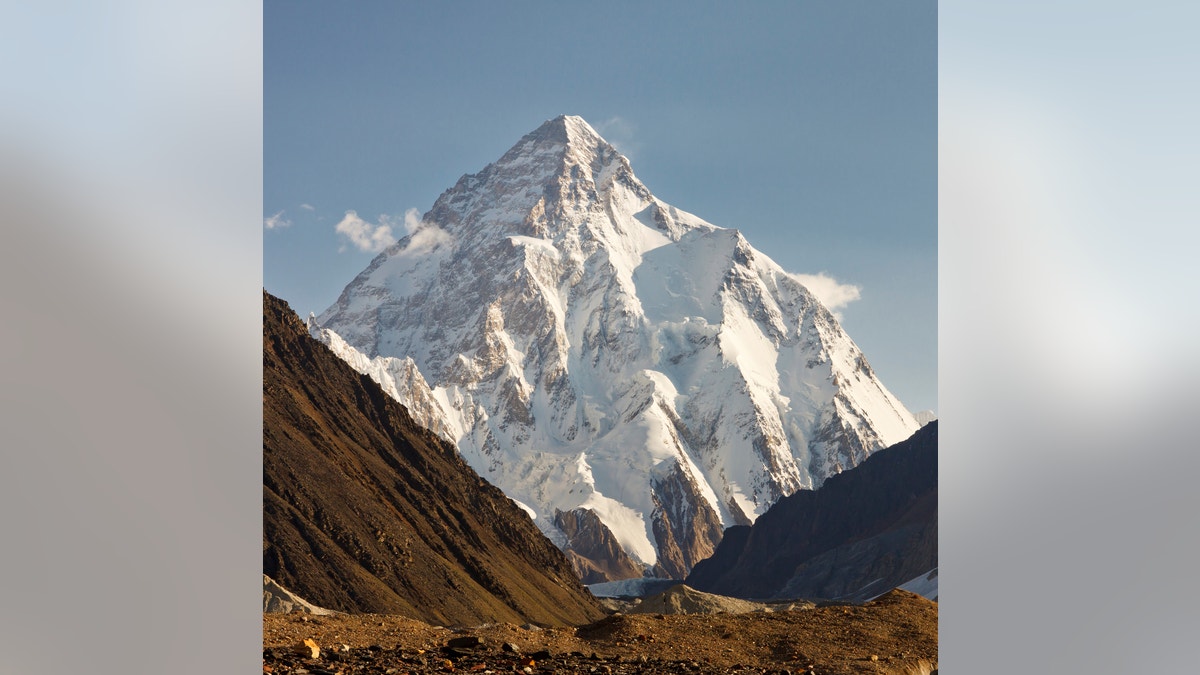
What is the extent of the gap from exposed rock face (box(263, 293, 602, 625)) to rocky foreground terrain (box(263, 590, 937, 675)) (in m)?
21.1

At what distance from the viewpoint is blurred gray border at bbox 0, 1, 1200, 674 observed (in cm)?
393

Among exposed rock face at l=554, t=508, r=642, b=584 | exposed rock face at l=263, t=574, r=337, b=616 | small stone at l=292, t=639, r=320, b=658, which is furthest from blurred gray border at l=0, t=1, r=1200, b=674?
exposed rock face at l=554, t=508, r=642, b=584

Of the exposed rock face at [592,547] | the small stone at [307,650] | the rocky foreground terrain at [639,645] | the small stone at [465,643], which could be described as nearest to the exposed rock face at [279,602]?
the rocky foreground terrain at [639,645]

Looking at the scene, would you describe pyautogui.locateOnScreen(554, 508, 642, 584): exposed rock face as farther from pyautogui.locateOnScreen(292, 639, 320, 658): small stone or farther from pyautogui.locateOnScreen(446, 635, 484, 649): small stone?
pyautogui.locateOnScreen(292, 639, 320, 658): small stone
